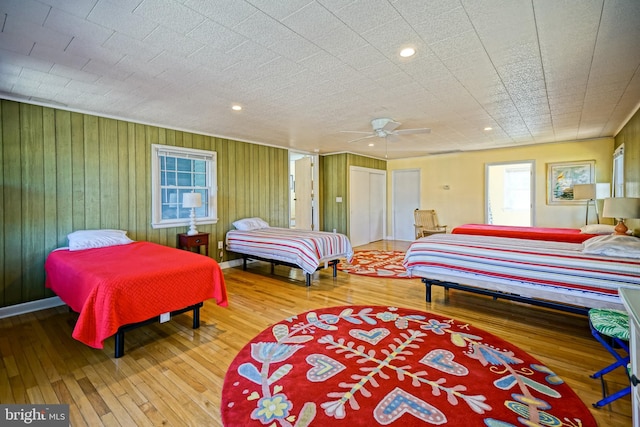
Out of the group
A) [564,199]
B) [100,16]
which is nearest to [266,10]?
[100,16]

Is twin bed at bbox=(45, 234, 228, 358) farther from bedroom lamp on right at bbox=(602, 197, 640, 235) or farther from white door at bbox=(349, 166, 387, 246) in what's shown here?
white door at bbox=(349, 166, 387, 246)

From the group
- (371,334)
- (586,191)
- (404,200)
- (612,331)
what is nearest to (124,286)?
(371,334)

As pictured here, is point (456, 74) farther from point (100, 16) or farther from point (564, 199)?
point (564, 199)

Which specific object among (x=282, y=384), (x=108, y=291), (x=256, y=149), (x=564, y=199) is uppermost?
(x=256, y=149)

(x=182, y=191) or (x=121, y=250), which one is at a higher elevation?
(x=182, y=191)

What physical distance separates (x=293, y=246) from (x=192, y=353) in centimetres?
206

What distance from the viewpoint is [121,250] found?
3.43 metres

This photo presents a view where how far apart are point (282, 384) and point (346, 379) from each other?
0.45 m

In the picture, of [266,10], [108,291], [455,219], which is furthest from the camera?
[455,219]

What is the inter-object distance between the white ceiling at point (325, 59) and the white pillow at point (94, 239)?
162 cm

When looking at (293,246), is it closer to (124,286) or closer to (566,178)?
(124,286)

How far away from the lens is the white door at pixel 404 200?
26.9 ft

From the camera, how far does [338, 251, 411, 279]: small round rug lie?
495 cm

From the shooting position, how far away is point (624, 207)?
305cm
